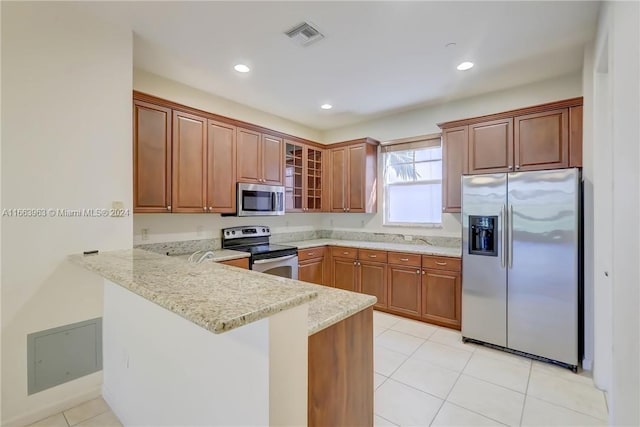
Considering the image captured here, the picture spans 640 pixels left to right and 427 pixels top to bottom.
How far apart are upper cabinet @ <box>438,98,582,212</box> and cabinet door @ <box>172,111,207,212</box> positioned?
2.88 m

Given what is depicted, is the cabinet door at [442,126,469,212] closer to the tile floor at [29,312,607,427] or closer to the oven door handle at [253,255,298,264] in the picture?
the tile floor at [29,312,607,427]

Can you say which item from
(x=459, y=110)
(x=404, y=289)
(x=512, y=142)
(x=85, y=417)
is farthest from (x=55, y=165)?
(x=459, y=110)

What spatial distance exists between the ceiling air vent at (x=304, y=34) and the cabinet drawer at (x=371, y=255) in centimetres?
261

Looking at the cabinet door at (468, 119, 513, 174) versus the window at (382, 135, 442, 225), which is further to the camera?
the window at (382, 135, 442, 225)

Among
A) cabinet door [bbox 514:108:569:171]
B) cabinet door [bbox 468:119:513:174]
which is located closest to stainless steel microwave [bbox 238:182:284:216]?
cabinet door [bbox 468:119:513:174]

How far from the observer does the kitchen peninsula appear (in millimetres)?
917

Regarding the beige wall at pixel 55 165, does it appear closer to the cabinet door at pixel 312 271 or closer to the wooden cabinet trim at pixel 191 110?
the wooden cabinet trim at pixel 191 110

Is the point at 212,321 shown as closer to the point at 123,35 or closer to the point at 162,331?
the point at 162,331

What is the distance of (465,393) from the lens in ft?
7.38

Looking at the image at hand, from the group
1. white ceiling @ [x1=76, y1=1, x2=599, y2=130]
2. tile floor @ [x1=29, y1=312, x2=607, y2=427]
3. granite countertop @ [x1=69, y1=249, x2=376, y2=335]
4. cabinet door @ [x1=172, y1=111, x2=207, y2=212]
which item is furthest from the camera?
cabinet door @ [x1=172, y1=111, x2=207, y2=212]

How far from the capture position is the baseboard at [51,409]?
1880 millimetres

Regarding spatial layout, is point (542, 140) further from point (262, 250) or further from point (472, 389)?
point (262, 250)

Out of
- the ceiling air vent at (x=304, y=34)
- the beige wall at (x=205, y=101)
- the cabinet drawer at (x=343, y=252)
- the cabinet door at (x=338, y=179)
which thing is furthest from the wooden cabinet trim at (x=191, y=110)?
the cabinet drawer at (x=343, y=252)

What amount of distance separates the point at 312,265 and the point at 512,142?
2.84 meters
